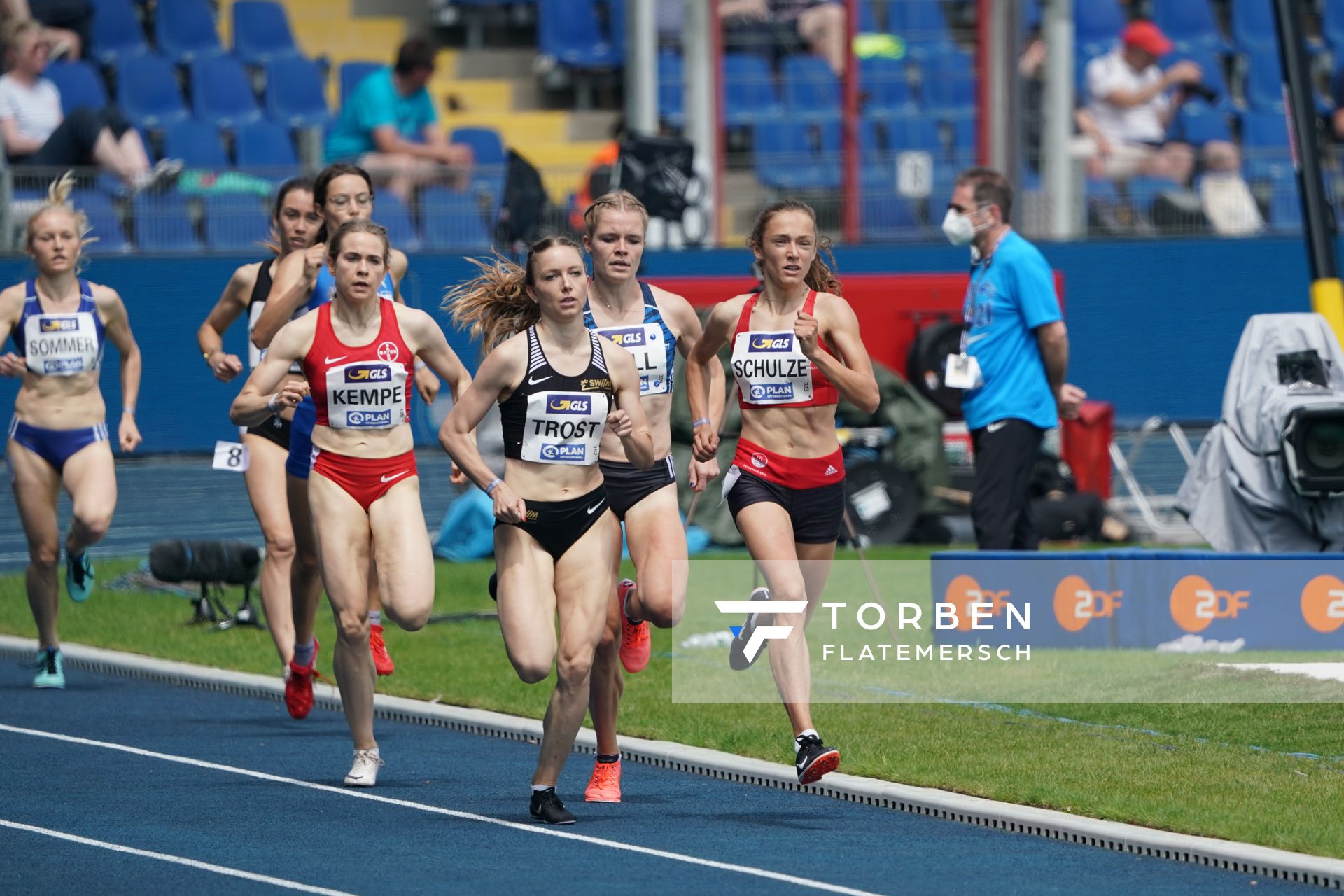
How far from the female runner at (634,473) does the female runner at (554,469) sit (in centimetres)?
24

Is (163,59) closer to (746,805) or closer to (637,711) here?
(637,711)

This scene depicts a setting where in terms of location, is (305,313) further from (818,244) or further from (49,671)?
(49,671)

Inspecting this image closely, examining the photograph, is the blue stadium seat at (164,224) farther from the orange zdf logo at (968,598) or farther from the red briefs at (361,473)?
the red briefs at (361,473)

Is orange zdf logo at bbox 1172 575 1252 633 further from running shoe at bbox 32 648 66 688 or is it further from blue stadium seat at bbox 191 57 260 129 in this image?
blue stadium seat at bbox 191 57 260 129

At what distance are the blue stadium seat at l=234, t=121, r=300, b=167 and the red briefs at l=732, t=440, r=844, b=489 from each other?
12474 millimetres

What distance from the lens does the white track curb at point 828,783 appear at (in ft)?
22.5

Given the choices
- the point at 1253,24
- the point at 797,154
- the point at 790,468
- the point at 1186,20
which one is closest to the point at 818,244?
the point at 790,468

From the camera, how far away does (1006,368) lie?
11.1m

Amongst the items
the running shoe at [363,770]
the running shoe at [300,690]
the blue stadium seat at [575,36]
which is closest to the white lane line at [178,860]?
the running shoe at [363,770]

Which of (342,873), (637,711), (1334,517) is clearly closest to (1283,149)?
(1334,517)

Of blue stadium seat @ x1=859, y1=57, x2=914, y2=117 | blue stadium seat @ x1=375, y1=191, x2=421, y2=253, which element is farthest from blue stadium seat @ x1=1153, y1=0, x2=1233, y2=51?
blue stadium seat @ x1=375, y1=191, x2=421, y2=253

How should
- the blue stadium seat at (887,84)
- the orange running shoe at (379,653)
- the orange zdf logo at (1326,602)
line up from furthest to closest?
the blue stadium seat at (887,84) → the orange zdf logo at (1326,602) → the orange running shoe at (379,653)

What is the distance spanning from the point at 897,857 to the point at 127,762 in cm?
343

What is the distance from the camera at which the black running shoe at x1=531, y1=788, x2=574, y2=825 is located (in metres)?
7.49
